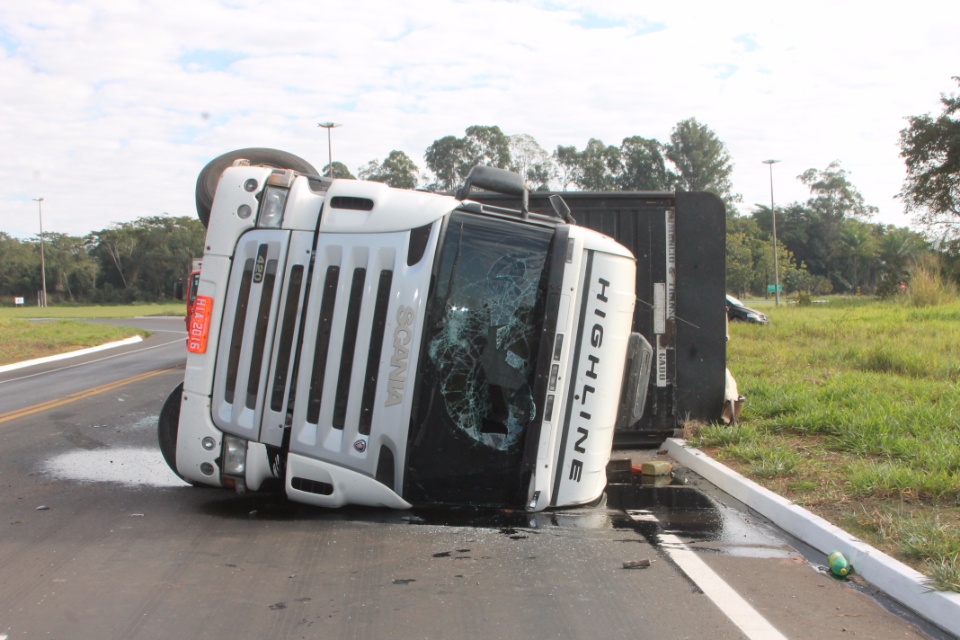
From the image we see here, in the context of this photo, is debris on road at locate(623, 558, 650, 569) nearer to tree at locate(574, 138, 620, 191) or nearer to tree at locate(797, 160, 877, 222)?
tree at locate(574, 138, 620, 191)

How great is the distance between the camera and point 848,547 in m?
4.58

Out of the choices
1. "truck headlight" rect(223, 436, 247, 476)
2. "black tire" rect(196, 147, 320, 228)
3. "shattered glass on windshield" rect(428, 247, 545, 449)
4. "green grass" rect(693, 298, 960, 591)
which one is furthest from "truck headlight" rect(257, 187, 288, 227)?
"green grass" rect(693, 298, 960, 591)

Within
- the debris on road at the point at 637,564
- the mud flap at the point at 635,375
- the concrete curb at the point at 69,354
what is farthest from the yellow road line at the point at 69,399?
the debris on road at the point at 637,564

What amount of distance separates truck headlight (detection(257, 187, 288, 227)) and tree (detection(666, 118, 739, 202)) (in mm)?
71269

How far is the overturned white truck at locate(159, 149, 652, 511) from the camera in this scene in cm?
479

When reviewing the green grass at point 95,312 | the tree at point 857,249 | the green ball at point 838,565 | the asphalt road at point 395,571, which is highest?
the tree at point 857,249

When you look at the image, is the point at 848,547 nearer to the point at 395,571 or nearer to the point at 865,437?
the point at 395,571

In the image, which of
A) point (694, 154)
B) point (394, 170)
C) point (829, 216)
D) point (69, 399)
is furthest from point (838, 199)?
point (69, 399)

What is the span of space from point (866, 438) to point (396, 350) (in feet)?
14.3

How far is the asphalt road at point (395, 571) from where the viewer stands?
3.69 m

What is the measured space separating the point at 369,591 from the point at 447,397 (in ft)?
3.86

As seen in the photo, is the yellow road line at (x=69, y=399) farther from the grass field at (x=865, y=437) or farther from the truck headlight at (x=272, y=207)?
the grass field at (x=865, y=437)

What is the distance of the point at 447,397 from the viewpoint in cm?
478

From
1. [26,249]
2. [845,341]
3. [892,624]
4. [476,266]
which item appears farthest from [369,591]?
[26,249]
